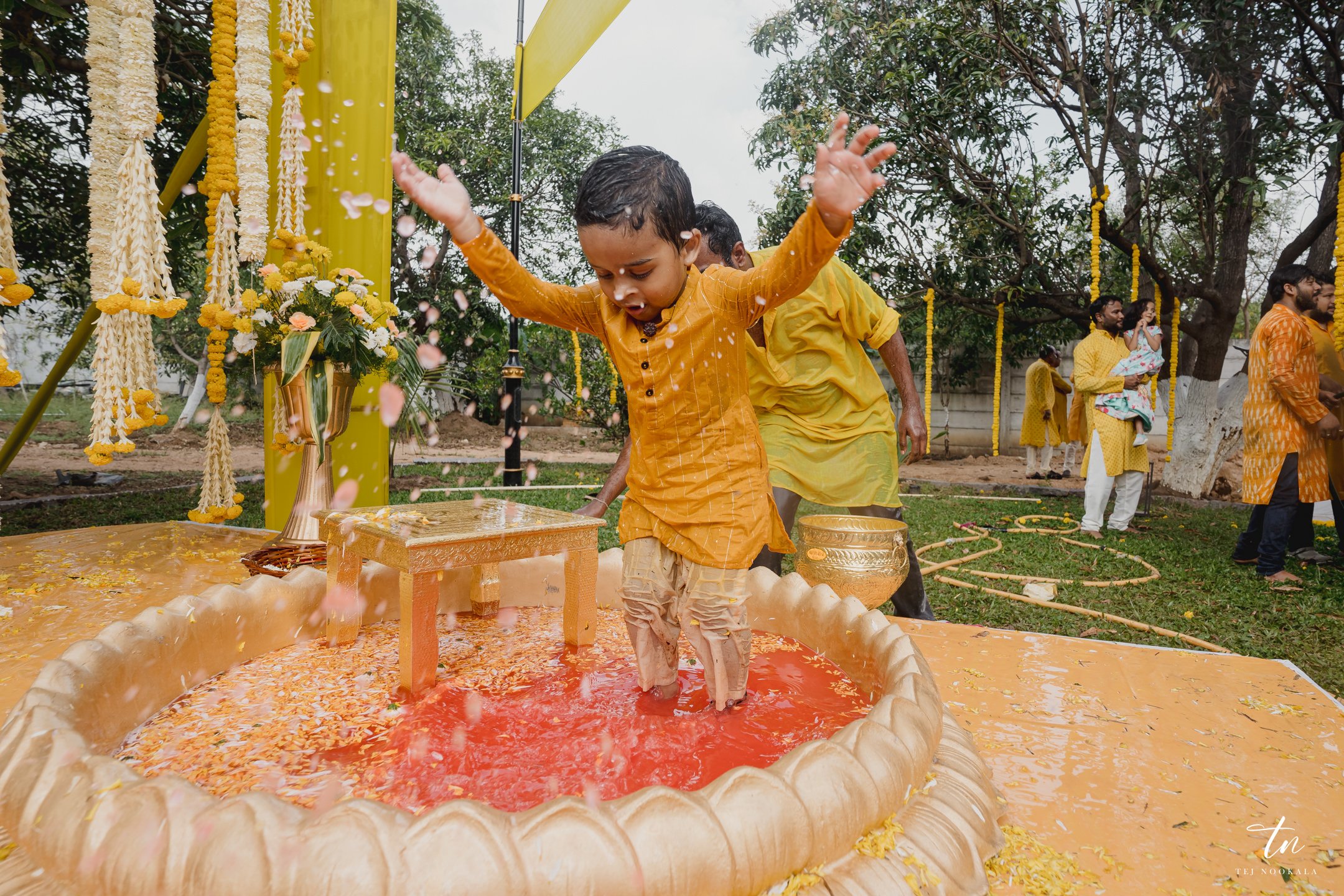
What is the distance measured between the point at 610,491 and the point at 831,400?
1.11m

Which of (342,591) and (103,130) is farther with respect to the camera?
(103,130)

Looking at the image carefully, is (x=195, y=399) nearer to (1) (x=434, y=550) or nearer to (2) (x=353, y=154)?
(2) (x=353, y=154)

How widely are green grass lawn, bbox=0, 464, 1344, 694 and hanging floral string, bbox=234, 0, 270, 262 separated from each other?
3.51 meters

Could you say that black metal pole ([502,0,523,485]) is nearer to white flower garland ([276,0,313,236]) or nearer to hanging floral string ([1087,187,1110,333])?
white flower garland ([276,0,313,236])

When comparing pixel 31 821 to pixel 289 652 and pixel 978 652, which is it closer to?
pixel 289 652

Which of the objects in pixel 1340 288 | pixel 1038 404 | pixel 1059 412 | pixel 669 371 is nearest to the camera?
pixel 669 371

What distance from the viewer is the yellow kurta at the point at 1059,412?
471 inches

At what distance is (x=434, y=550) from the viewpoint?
2.36 meters

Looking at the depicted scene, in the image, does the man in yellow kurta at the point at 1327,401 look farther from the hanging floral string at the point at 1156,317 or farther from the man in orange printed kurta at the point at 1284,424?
the hanging floral string at the point at 1156,317

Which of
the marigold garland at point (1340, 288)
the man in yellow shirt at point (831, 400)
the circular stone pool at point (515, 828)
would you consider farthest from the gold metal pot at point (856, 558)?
the marigold garland at point (1340, 288)

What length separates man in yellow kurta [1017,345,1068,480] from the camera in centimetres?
1187

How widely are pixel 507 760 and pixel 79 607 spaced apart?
2.47m

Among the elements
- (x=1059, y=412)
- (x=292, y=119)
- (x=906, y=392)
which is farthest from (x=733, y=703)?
(x=1059, y=412)

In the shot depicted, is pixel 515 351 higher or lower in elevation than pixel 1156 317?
lower
